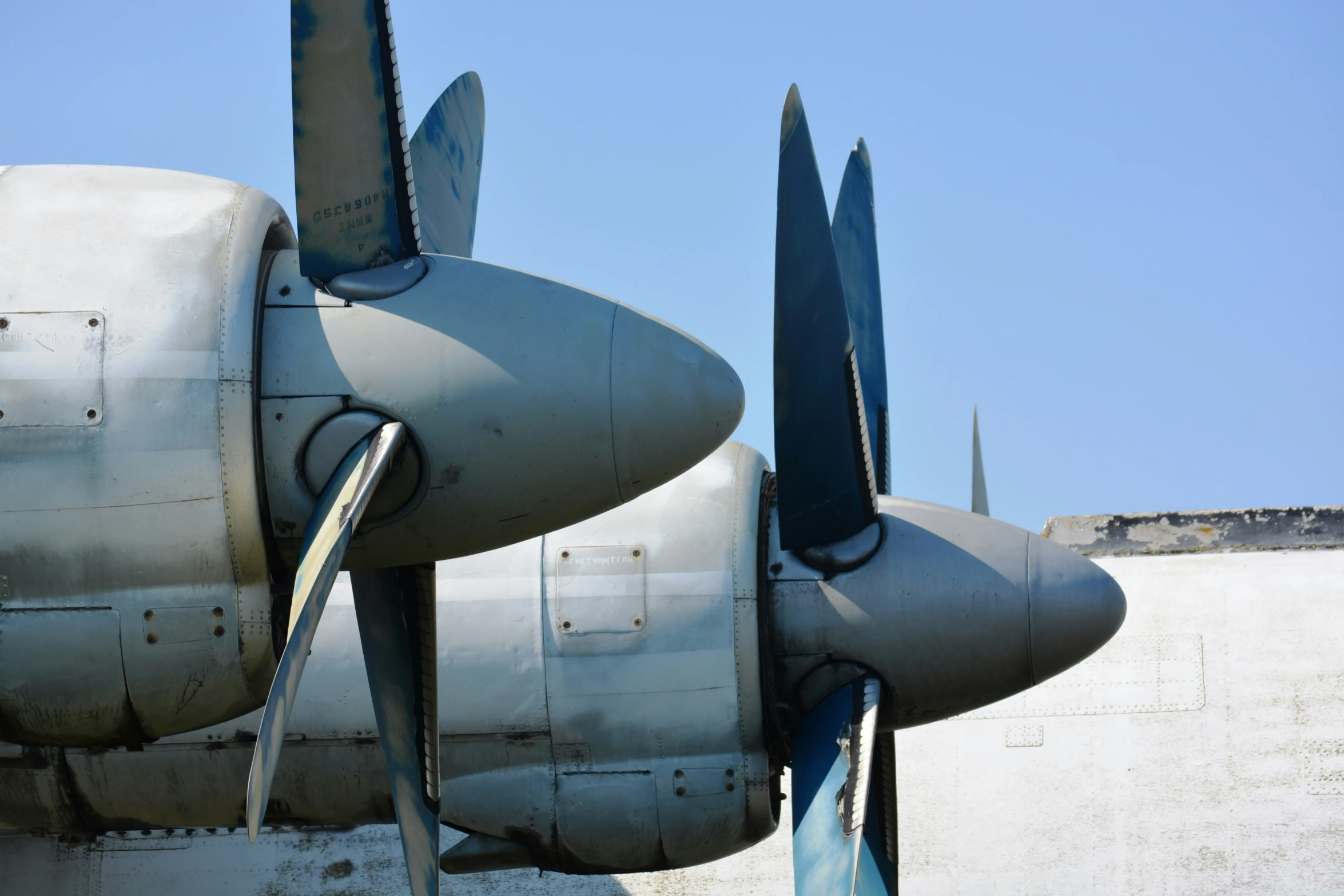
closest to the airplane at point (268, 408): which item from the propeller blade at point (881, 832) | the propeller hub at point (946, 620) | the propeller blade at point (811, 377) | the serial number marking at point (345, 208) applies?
the serial number marking at point (345, 208)

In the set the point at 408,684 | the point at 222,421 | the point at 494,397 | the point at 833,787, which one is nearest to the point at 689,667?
the point at 833,787

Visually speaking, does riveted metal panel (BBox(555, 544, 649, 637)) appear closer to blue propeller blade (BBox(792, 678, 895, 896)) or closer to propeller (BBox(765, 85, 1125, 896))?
propeller (BBox(765, 85, 1125, 896))

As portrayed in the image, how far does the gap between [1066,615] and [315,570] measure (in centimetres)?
453

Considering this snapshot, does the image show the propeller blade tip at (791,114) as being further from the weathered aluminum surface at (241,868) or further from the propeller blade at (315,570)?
the weathered aluminum surface at (241,868)

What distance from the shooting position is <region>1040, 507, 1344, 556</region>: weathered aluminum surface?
12.2 meters

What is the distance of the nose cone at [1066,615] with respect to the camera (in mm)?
7746

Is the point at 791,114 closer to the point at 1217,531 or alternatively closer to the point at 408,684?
the point at 408,684

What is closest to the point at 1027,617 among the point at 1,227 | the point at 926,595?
the point at 926,595

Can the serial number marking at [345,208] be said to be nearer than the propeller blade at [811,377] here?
Yes

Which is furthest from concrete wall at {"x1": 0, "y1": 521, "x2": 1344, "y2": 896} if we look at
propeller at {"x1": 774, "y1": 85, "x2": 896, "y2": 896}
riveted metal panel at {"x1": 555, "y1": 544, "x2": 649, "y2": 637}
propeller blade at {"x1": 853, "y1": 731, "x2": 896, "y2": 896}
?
riveted metal panel at {"x1": 555, "y1": 544, "x2": 649, "y2": 637}

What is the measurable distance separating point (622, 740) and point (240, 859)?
11.3 ft

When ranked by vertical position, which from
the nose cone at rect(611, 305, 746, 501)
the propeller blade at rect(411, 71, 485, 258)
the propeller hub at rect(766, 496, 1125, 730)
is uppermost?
the propeller blade at rect(411, 71, 485, 258)

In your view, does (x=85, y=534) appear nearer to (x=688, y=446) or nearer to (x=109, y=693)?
(x=109, y=693)

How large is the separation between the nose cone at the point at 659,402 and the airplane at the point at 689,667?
217 centimetres
